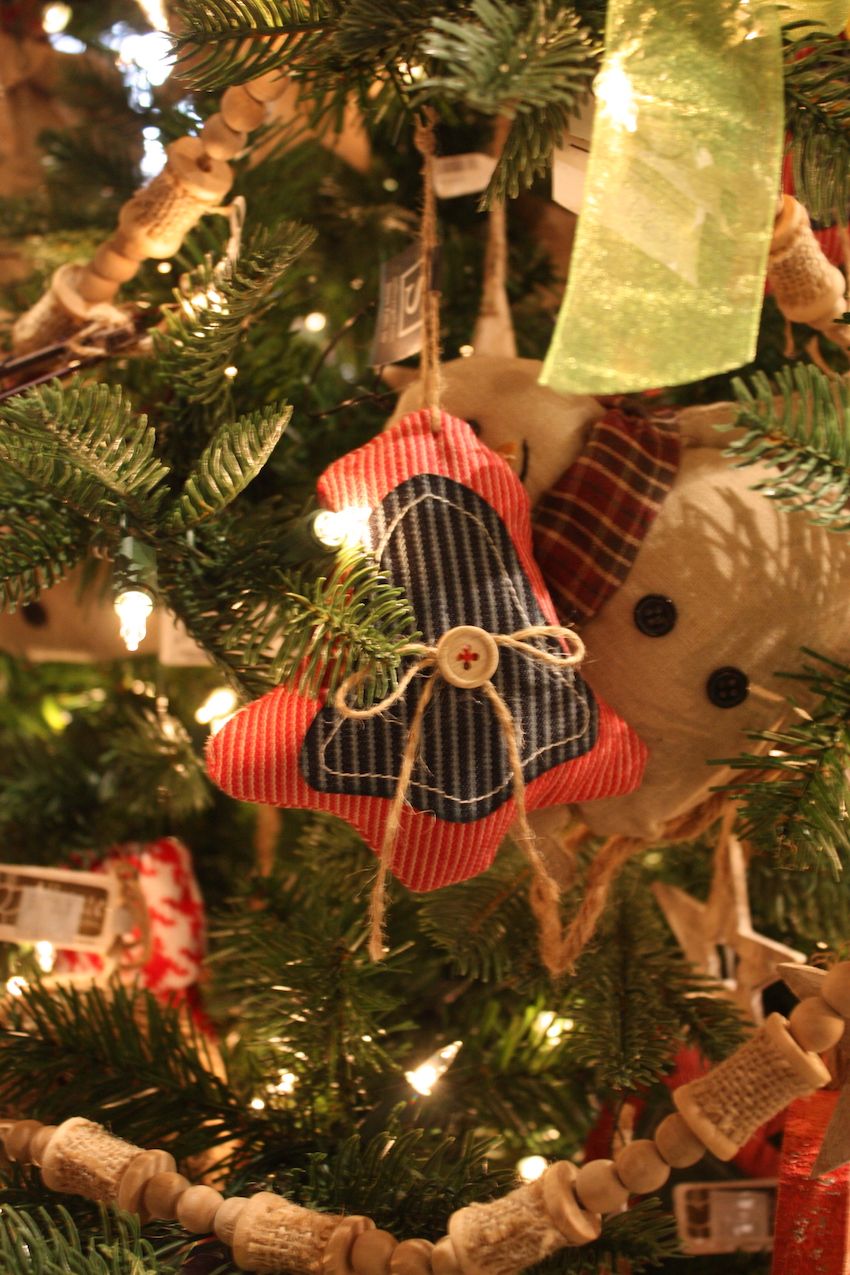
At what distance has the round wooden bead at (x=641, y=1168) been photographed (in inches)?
19.9

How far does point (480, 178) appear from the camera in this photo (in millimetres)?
766

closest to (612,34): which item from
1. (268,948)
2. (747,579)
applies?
(747,579)

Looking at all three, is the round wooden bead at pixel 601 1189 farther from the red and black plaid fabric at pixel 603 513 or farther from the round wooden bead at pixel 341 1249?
the red and black plaid fabric at pixel 603 513

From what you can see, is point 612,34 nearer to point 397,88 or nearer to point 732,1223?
point 397,88

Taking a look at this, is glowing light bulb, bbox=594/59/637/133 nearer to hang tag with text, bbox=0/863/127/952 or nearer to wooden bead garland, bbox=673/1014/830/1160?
wooden bead garland, bbox=673/1014/830/1160

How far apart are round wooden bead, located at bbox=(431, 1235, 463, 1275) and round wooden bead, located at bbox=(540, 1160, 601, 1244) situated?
5 cm

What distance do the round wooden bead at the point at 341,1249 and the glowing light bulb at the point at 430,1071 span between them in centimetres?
13

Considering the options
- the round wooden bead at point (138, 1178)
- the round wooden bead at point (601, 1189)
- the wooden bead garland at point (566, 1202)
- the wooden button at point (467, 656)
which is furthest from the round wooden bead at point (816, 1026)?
the round wooden bead at point (138, 1178)

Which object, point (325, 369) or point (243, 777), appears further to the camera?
point (325, 369)

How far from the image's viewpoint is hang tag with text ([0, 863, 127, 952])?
791 mm

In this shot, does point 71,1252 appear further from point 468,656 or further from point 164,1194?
point 468,656

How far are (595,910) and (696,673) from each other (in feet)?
0.51

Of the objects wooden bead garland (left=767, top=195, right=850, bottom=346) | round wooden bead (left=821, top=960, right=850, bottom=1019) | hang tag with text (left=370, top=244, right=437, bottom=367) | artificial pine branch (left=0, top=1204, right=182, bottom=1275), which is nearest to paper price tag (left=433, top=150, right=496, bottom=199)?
hang tag with text (left=370, top=244, right=437, bottom=367)

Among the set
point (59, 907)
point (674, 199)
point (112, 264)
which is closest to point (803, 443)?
point (674, 199)
